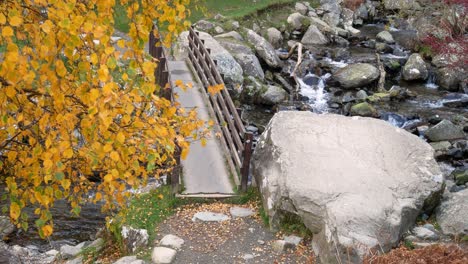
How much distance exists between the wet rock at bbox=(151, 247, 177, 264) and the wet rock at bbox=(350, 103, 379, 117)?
1254cm

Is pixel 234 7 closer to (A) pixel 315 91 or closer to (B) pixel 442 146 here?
(A) pixel 315 91

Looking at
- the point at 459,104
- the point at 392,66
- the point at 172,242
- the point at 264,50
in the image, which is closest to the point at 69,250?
the point at 172,242

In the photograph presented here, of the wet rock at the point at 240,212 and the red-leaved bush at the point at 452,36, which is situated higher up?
the red-leaved bush at the point at 452,36

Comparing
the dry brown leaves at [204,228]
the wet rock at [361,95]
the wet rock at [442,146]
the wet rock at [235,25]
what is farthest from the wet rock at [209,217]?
the wet rock at [235,25]

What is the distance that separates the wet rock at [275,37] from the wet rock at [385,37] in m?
5.44

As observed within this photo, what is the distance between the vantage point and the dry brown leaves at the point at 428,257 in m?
7.06

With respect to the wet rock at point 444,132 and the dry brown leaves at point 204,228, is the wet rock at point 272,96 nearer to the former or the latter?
the wet rock at point 444,132

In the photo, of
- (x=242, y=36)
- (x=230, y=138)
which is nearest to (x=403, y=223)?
(x=230, y=138)

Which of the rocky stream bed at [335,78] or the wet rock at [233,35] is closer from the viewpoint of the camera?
the rocky stream bed at [335,78]

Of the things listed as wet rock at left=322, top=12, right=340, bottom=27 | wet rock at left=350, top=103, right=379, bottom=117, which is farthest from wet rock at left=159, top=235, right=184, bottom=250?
wet rock at left=322, top=12, right=340, bottom=27

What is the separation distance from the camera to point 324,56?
1032 inches

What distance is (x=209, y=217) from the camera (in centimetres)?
1023

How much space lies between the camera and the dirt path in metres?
9.13

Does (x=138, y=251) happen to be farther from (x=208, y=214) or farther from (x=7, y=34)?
(x=7, y=34)
